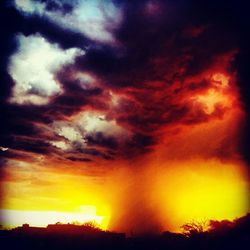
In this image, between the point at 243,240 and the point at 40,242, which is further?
the point at 40,242

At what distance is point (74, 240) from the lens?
217 feet

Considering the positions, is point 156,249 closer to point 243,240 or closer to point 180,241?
point 180,241

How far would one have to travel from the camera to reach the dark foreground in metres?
56.8

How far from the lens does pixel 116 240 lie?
68.8m

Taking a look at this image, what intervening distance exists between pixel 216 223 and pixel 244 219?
823cm

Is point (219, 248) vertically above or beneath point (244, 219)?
beneath

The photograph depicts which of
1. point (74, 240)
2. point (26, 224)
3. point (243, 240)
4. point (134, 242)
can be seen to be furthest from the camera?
point (26, 224)

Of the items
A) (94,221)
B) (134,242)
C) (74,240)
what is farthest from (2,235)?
(94,221)

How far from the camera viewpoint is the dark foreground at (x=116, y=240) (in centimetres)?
5684

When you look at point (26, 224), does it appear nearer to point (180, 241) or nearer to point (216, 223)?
point (180, 241)

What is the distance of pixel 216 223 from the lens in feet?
246

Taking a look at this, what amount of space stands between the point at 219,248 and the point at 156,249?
1736 centimetres

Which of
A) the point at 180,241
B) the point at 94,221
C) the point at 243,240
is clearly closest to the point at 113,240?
the point at 180,241

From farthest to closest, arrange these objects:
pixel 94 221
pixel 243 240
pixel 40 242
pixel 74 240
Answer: pixel 94 221
pixel 74 240
pixel 40 242
pixel 243 240
